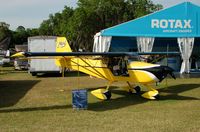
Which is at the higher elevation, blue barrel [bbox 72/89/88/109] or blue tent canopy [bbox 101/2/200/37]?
blue tent canopy [bbox 101/2/200/37]

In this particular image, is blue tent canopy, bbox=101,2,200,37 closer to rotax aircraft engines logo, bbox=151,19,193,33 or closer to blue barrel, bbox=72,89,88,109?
rotax aircraft engines logo, bbox=151,19,193,33

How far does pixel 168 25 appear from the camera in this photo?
2359 centimetres

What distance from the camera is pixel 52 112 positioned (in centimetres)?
1135

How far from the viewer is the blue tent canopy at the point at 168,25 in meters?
23.4

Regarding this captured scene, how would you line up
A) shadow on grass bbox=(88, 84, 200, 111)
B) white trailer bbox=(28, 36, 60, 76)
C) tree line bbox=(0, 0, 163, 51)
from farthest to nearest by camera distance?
tree line bbox=(0, 0, 163, 51) < white trailer bbox=(28, 36, 60, 76) < shadow on grass bbox=(88, 84, 200, 111)

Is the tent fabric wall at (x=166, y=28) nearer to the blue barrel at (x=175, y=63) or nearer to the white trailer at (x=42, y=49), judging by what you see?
the blue barrel at (x=175, y=63)

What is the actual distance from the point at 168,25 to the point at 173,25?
321mm

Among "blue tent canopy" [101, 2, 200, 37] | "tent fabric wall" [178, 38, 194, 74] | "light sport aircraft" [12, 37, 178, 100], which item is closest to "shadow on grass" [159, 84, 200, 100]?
"light sport aircraft" [12, 37, 178, 100]

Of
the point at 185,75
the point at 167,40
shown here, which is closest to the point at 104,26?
the point at 167,40

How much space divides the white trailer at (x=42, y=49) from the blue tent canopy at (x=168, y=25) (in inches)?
161

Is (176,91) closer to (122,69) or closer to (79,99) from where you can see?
(122,69)

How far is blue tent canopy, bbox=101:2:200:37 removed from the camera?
23.4m

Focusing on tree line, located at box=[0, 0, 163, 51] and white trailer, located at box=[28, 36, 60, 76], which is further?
tree line, located at box=[0, 0, 163, 51]

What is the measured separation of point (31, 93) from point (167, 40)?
13335 millimetres
